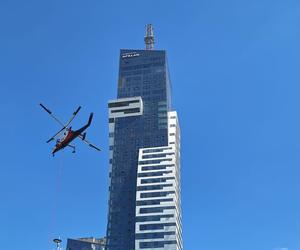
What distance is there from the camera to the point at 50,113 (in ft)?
385

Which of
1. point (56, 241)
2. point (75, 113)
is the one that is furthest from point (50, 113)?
point (56, 241)

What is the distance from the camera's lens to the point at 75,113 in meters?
112

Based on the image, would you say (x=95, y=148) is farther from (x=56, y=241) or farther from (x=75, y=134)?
(x=56, y=241)

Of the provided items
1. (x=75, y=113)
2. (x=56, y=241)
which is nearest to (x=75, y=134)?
(x=75, y=113)

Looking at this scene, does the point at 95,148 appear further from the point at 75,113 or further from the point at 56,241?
the point at 56,241

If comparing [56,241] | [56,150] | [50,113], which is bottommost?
[56,241]

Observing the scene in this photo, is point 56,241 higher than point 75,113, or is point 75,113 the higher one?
point 75,113

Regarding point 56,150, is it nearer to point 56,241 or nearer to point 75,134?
point 75,134

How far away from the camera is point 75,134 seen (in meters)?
114

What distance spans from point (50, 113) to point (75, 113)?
8.31 meters

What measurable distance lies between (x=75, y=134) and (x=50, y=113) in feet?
28.5

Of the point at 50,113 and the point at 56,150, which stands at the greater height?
the point at 50,113

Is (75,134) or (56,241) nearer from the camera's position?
(56,241)

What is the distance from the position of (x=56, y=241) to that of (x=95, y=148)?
73.3ft
